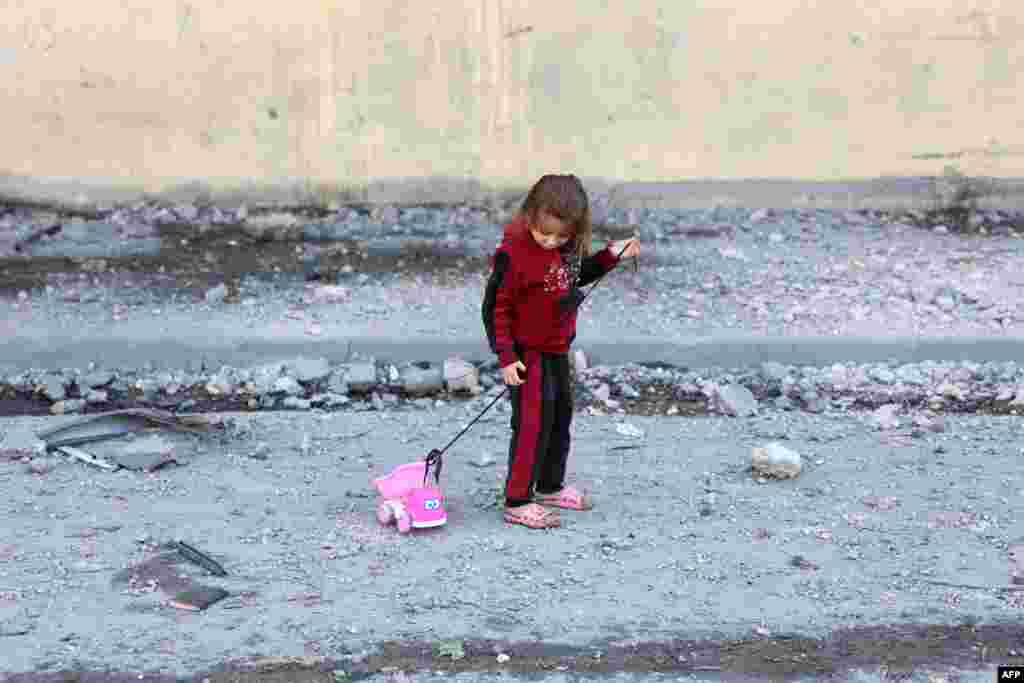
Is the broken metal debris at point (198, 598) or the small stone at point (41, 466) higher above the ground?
the small stone at point (41, 466)

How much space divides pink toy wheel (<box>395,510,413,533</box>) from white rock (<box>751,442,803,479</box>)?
1.33 metres

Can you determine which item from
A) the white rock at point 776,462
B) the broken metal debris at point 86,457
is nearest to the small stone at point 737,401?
the white rock at point 776,462

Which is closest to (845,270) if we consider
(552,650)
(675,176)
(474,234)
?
(675,176)

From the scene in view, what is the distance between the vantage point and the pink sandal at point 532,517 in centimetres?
480

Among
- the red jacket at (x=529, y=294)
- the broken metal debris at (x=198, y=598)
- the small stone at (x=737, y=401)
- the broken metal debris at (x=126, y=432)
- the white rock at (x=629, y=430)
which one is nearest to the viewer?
the broken metal debris at (x=198, y=598)

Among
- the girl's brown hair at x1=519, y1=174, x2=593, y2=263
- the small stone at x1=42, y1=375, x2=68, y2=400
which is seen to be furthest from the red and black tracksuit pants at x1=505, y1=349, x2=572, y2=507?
the small stone at x1=42, y1=375, x2=68, y2=400

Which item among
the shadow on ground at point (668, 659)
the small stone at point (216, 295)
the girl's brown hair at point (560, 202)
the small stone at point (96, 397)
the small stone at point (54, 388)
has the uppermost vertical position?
the girl's brown hair at point (560, 202)

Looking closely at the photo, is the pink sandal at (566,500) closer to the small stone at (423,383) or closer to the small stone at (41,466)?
the small stone at (423,383)

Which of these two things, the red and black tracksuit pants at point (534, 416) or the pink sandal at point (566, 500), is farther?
the pink sandal at point (566, 500)

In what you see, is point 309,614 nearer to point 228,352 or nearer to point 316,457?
point 316,457

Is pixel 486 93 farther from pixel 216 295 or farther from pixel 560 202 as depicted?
pixel 560 202

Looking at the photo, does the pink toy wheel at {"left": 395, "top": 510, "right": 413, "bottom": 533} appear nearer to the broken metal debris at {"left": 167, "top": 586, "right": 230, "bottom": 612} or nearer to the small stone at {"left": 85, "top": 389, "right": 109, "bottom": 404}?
the broken metal debris at {"left": 167, "top": 586, "right": 230, "bottom": 612}

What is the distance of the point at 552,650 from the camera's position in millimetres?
4074

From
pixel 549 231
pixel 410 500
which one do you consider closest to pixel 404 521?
pixel 410 500
